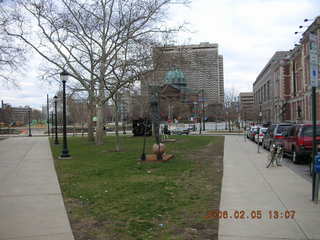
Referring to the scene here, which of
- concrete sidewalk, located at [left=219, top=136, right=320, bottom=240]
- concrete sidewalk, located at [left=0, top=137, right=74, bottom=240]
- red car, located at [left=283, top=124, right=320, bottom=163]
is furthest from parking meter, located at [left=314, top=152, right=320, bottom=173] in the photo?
red car, located at [left=283, top=124, right=320, bottom=163]

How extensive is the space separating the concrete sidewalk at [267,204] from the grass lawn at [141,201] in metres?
0.32

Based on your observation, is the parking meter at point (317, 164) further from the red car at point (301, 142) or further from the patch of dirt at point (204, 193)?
the red car at point (301, 142)

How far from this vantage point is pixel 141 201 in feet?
25.5

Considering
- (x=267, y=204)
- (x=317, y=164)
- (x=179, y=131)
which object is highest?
(x=317, y=164)

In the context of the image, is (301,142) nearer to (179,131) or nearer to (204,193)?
(204,193)

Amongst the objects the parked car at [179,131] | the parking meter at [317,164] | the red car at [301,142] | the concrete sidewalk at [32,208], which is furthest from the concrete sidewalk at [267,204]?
the parked car at [179,131]

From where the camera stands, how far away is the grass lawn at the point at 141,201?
18.9 feet

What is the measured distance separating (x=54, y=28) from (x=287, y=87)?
53.4 meters

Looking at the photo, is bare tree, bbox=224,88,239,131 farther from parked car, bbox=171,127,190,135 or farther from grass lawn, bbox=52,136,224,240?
grass lawn, bbox=52,136,224,240

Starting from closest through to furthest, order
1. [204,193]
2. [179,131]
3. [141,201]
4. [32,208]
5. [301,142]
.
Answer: [32,208] → [141,201] → [204,193] → [301,142] → [179,131]

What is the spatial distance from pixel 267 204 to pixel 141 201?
8.63 ft

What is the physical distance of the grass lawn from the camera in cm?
575
